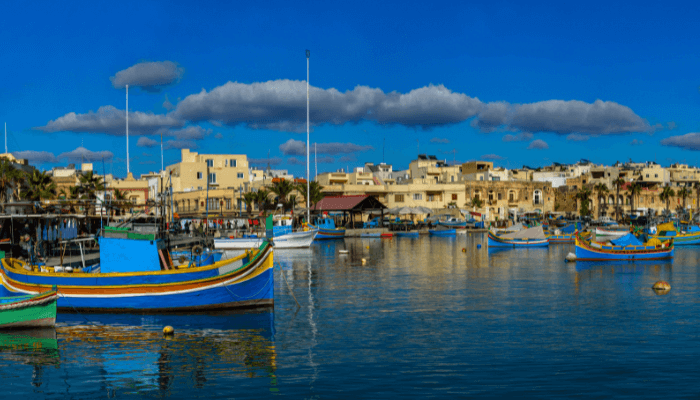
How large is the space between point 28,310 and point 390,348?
1247cm

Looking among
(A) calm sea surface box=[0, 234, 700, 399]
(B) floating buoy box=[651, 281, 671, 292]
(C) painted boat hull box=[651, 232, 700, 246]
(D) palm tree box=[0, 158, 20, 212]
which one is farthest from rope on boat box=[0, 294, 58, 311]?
(C) painted boat hull box=[651, 232, 700, 246]

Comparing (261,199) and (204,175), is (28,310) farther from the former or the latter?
(204,175)

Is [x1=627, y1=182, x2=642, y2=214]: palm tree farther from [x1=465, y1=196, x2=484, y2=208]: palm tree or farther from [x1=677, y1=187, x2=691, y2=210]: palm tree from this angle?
[x1=465, y1=196, x2=484, y2=208]: palm tree

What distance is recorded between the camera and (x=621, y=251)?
50.1 meters

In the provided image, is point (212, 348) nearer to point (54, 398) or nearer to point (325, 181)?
point (54, 398)

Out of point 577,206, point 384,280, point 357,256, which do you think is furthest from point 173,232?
point 577,206

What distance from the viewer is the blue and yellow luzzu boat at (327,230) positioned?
281 ft

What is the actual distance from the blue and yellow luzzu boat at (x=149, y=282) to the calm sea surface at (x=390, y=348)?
71 cm

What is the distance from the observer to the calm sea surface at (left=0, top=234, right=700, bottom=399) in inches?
622

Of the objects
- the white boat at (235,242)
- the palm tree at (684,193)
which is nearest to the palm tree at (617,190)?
the palm tree at (684,193)

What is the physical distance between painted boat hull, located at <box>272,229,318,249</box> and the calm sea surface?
35992mm

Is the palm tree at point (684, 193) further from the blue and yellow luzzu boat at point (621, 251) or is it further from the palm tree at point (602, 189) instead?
the blue and yellow luzzu boat at point (621, 251)

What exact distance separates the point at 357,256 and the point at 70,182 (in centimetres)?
6839

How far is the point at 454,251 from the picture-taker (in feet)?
209
